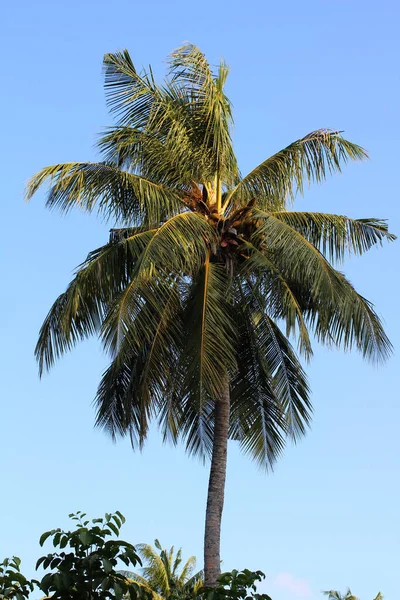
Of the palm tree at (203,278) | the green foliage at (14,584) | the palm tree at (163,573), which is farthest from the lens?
the palm tree at (163,573)

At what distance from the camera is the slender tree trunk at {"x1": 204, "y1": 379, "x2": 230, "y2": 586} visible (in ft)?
46.4

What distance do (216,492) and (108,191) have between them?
4.54 m

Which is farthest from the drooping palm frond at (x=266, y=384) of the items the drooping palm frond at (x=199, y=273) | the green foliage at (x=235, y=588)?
the green foliage at (x=235, y=588)

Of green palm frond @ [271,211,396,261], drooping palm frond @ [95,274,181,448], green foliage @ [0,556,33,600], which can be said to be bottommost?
green foliage @ [0,556,33,600]

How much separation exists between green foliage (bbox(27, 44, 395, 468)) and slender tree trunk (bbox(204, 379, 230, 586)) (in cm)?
33

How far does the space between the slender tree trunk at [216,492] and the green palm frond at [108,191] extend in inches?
106

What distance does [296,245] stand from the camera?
14.8m

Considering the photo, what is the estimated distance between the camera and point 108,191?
51.6ft

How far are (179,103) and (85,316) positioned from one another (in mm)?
3610

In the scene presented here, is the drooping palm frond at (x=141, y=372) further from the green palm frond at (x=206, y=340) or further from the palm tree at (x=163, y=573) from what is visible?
the palm tree at (x=163, y=573)

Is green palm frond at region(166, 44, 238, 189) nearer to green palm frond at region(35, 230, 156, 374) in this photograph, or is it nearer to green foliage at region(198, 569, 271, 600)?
green palm frond at region(35, 230, 156, 374)

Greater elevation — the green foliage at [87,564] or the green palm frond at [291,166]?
the green palm frond at [291,166]

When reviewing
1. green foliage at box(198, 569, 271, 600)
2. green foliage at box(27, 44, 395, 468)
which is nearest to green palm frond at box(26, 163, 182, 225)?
green foliage at box(27, 44, 395, 468)

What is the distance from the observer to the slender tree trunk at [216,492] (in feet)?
46.4
